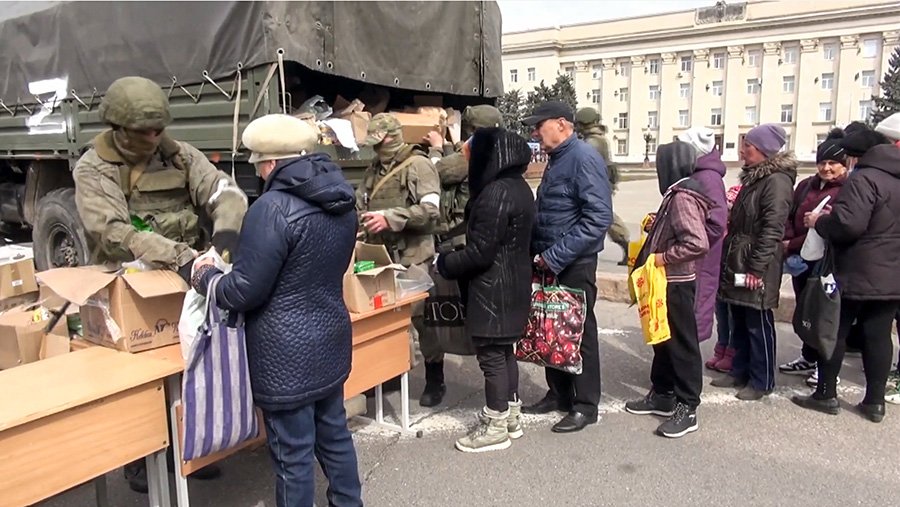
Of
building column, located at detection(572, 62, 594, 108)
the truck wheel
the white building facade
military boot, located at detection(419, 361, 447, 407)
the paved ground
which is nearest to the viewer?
the paved ground

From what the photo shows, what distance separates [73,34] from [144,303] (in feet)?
14.3

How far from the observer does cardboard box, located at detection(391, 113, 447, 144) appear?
5066mm

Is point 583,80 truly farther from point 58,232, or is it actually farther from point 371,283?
point 371,283

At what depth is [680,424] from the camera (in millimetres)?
3643

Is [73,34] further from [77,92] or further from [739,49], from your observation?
[739,49]

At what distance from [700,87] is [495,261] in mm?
64810

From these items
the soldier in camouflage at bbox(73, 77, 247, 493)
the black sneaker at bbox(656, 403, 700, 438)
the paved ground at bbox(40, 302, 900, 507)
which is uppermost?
the soldier in camouflage at bbox(73, 77, 247, 493)

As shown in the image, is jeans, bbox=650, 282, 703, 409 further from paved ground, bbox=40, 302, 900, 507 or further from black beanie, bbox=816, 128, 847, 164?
black beanie, bbox=816, 128, 847, 164

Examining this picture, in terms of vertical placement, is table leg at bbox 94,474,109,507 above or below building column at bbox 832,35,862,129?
below

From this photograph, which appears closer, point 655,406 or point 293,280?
point 293,280

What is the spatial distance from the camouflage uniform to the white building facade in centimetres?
5855

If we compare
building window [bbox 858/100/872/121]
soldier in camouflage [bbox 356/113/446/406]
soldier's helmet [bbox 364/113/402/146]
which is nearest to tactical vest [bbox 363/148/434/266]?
soldier in camouflage [bbox 356/113/446/406]

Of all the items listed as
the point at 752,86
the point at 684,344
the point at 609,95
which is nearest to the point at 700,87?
the point at 752,86

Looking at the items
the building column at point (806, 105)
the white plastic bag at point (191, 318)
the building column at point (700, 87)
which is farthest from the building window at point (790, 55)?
the white plastic bag at point (191, 318)
